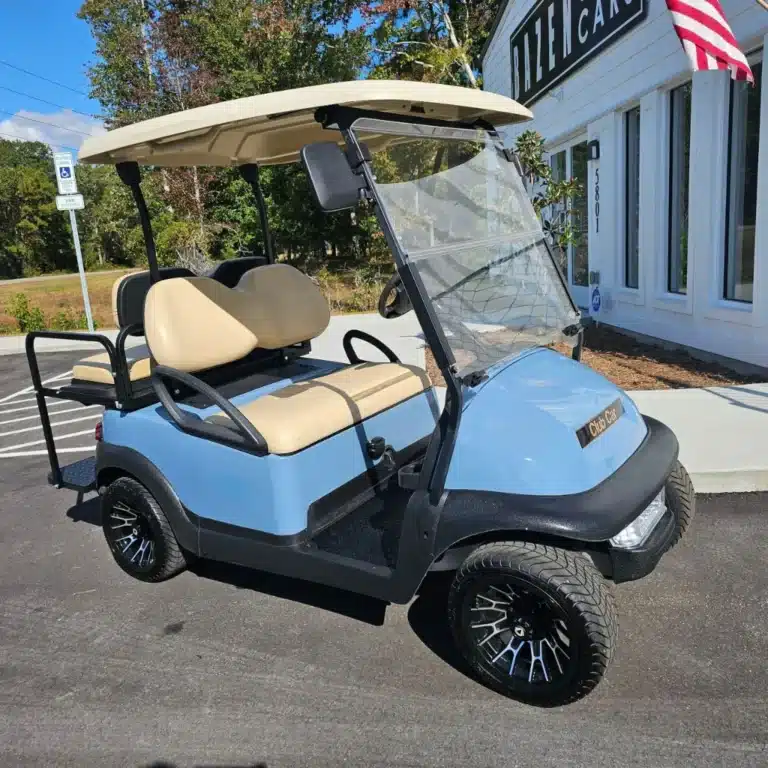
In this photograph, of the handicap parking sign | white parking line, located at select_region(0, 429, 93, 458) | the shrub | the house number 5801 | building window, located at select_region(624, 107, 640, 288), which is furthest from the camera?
the shrub

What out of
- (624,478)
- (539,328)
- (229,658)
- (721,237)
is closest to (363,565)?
(229,658)

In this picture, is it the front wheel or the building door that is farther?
the building door

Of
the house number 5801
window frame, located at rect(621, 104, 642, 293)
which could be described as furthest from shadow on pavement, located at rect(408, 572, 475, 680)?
the house number 5801

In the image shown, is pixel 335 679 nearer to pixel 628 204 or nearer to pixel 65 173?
pixel 628 204

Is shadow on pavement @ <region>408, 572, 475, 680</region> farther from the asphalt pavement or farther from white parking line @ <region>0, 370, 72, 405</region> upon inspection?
white parking line @ <region>0, 370, 72, 405</region>

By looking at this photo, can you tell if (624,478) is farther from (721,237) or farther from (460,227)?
(721,237)

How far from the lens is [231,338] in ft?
11.1

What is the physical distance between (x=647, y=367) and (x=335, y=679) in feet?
16.0

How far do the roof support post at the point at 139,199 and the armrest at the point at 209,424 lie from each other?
57 cm

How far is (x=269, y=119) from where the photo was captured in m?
2.58

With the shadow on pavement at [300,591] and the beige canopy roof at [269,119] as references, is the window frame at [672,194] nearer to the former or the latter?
the beige canopy roof at [269,119]

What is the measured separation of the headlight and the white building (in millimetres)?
4137

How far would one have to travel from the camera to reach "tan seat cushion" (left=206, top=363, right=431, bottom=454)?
2.66 metres

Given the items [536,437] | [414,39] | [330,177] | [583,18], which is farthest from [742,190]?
[414,39]
